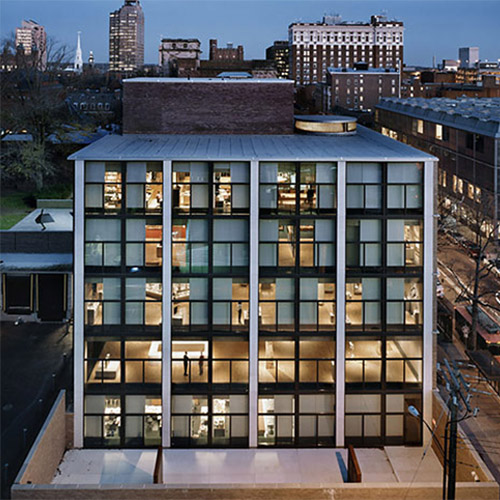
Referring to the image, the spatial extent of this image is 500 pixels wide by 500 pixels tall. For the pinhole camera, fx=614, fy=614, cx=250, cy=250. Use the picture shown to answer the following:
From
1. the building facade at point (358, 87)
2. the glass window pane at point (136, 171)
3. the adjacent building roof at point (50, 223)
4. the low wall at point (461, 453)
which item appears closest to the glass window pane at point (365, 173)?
the glass window pane at point (136, 171)

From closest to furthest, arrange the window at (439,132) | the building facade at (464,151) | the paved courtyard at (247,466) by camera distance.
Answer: the paved courtyard at (247,466)
the building facade at (464,151)
the window at (439,132)

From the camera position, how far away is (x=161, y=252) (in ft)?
80.7

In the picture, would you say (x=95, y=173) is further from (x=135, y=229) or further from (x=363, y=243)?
(x=363, y=243)

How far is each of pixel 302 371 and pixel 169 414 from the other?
562cm

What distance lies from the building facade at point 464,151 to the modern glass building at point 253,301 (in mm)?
28733

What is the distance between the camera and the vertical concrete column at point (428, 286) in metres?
24.7

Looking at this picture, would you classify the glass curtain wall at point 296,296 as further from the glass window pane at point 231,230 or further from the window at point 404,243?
the window at point 404,243

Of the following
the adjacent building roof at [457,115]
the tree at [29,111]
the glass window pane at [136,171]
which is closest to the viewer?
the glass window pane at [136,171]

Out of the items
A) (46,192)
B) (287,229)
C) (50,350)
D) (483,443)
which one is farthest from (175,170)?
(46,192)

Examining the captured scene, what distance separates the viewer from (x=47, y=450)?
861 inches

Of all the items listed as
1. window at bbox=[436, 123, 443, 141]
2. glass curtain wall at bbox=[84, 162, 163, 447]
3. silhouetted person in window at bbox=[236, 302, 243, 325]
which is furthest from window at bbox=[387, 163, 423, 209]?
window at bbox=[436, 123, 443, 141]

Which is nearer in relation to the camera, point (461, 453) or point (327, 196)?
point (461, 453)

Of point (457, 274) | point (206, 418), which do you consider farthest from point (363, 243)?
point (457, 274)

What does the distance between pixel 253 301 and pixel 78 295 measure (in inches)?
275
